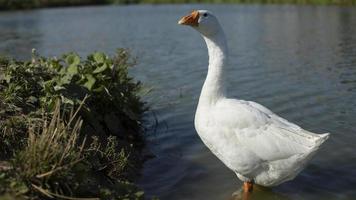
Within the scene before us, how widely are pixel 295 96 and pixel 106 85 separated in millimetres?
4856

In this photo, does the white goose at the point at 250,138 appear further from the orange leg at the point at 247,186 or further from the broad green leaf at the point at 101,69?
the broad green leaf at the point at 101,69

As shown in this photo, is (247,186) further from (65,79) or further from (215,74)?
(65,79)

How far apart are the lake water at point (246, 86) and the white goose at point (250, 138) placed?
79cm

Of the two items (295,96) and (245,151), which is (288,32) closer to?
(295,96)

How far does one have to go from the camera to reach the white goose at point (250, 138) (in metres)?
5.74

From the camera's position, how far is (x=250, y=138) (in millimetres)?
5906

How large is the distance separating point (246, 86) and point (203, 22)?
6470 millimetres

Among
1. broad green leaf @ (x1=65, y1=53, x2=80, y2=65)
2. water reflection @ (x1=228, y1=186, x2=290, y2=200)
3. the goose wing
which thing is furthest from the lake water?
broad green leaf @ (x1=65, y1=53, x2=80, y2=65)

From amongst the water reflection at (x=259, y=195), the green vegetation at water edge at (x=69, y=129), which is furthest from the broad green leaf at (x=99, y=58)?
the water reflection at (x=259, y=195)

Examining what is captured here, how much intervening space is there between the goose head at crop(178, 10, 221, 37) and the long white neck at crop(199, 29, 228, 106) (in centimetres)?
16

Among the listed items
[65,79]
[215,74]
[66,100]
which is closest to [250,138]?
[215,74]

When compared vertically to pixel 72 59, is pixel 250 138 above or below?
below

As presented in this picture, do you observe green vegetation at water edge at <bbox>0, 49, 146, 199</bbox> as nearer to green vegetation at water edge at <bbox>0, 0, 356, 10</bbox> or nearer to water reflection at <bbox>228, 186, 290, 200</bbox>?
water reflection at <bbox>228, 186, 290, 200</bbox>

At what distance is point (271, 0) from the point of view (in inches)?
1852
